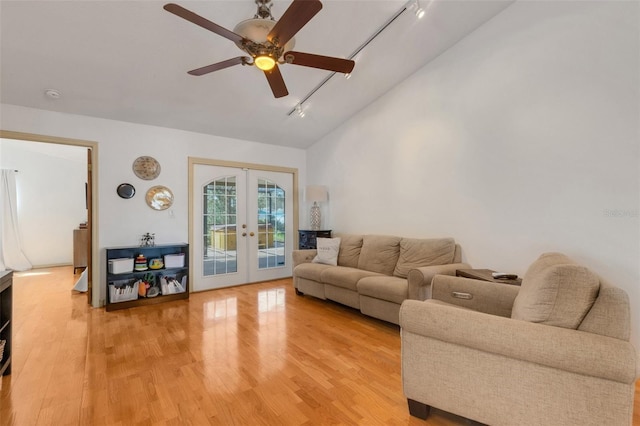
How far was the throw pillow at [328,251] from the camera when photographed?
14.0 feet

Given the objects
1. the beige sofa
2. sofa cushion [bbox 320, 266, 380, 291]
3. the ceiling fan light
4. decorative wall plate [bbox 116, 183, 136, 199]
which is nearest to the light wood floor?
the beige sofa

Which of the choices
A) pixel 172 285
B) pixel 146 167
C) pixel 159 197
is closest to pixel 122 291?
pixel 172 285

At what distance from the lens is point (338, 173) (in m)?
5.07

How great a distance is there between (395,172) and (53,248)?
25.6ft

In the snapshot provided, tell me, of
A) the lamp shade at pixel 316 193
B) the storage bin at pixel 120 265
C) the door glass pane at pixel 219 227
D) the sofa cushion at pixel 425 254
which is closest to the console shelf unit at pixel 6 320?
the storage bin at pixel 120 265

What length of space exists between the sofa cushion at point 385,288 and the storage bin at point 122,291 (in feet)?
9.98

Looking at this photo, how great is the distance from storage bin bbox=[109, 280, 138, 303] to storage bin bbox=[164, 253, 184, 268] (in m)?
0.45

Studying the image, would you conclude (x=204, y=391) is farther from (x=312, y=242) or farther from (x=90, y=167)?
(x=90, y=167)

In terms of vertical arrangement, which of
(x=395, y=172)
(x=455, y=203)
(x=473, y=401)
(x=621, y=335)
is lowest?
(x=473, y=401)

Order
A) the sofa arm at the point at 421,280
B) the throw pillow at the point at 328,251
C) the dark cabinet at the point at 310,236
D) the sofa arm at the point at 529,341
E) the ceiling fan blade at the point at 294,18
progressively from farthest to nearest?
1. the dark cabinet at the point at 310,236
2. the throw pillow at the point at 328,251
3. the sofa arm at the point at 421,280
4. the ceiling fan blade at the point at 294,18
5. the sofa arm at the point at 529,341

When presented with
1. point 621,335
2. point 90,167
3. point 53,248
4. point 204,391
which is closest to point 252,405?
point 204,391

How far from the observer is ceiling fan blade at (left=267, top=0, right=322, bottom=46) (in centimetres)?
163

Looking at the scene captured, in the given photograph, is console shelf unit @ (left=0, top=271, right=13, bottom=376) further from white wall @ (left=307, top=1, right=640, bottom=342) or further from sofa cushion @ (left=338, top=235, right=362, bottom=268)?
white wall @ (left=307, top=1, right=640, bottom=342)

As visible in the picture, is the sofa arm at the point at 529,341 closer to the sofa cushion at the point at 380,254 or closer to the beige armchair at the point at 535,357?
the beige armchair at the point at 535,357
